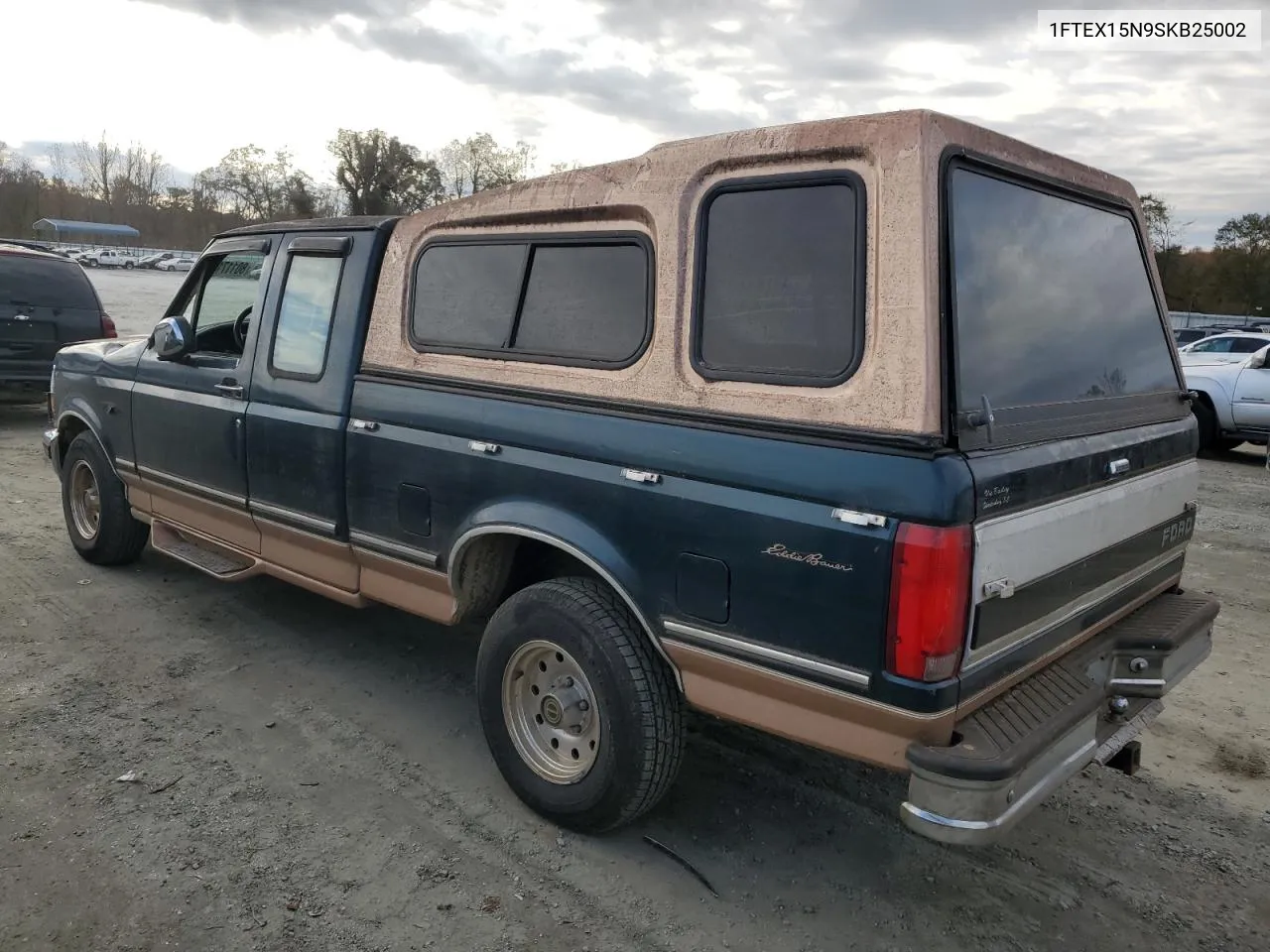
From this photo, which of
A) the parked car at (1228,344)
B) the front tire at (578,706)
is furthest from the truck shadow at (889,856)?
the parked car at (1228,344)

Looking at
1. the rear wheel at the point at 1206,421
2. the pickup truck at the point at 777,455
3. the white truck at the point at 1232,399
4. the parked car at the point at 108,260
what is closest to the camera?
the pickup truck at the point at 777,455

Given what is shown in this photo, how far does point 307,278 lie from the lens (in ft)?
14.0

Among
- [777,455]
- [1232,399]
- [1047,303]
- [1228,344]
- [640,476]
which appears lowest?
[1232,399]

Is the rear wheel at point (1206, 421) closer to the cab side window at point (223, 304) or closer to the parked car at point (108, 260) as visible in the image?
the cab side window at point (223, 304)

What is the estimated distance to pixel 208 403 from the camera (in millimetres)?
4598

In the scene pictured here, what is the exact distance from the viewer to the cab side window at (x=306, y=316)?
4.11m

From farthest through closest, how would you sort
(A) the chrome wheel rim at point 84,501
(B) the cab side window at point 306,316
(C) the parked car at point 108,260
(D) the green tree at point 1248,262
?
(C) the parked car at point 108,260, (D) the green tree at point 1248,262, (A) the chrome wheel rim at point 84,501, (B) the cab side window at point 306,316

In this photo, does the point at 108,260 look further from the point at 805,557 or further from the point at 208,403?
the point at 805,557

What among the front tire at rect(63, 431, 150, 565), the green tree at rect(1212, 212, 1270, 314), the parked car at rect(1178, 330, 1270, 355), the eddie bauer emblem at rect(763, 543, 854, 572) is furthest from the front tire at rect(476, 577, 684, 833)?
the green tree at rect(1212, 212, 1270, 314)

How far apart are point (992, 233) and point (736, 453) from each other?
102 cm

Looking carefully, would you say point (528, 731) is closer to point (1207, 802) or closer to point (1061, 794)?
point (1061, 794)

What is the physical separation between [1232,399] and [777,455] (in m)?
11.9

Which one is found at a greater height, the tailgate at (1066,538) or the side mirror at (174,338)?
the side mirror at (174,338)

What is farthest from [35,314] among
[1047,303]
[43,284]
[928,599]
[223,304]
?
[928,599]
